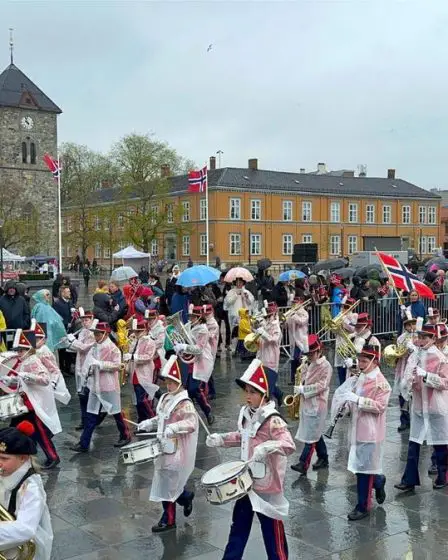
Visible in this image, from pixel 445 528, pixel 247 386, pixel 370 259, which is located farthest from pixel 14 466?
pixel 370 259

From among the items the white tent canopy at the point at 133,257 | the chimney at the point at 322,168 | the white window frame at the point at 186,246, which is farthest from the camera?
the chimney at the point at 322,168

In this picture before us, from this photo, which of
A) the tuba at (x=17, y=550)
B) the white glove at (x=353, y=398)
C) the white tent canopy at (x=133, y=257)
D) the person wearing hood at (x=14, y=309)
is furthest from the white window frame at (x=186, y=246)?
the tuba at (x=17, y=550)

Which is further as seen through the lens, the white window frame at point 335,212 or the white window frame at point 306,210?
the white window frame at point 335,212

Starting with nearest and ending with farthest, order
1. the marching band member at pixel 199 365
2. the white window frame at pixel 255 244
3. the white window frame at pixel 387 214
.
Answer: the marching band member at pixel 199 365
the white window frame at pixel 255 244
the white window frame at pixel 387 214

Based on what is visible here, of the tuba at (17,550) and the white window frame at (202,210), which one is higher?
the white window frame at (202,210)

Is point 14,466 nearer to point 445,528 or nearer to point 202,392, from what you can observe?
point 445,528

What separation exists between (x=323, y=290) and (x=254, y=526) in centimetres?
1158

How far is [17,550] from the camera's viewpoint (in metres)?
3.98

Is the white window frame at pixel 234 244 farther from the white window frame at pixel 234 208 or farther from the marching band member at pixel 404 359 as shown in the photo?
the marching band member at pixel 404 359

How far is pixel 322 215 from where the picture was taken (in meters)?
67.8

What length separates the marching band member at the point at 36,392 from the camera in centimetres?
860

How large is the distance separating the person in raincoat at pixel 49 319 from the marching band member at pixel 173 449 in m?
6.87

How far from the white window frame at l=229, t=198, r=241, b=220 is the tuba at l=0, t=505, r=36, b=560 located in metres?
58.1

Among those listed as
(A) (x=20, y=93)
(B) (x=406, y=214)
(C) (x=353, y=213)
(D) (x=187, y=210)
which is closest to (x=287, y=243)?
(C) (x=353, y=213)
